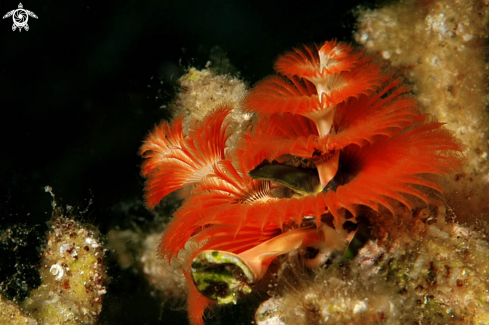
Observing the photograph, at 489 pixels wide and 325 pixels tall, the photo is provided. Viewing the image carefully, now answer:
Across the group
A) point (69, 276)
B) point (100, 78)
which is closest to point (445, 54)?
point (100, 78)

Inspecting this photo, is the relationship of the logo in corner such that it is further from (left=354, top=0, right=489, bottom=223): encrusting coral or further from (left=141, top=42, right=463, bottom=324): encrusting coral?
(left=354, top=0, right=489, bottom=223): encrusting coral

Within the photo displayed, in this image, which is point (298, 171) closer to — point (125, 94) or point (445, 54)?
point (125, 94)

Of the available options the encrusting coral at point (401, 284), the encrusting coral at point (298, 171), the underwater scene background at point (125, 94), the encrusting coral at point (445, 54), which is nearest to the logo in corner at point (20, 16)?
the underwater scene background at point (125, 94)

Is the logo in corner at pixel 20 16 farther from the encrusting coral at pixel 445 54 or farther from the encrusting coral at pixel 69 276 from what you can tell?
the encrusting coral at pixel 445 54

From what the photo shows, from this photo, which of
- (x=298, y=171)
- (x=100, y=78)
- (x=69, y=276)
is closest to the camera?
(x=298, y=171)

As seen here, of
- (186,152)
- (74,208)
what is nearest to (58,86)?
(74,208)

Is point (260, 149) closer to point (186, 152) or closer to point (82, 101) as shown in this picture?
point (186, 152)
